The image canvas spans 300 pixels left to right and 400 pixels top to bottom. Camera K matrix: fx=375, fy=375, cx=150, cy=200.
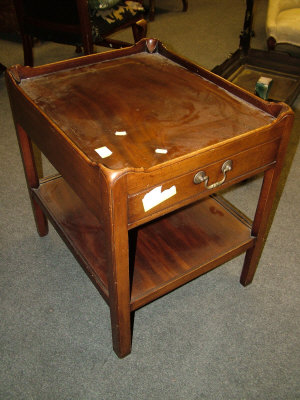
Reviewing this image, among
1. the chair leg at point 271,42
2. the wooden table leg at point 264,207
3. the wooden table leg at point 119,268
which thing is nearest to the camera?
the wooden table leg at point 119,268

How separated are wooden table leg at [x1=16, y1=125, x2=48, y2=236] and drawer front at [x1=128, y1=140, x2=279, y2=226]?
68cm

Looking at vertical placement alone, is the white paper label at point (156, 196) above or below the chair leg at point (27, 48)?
above

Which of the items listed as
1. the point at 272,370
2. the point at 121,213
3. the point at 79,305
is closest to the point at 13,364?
the point at 79,305

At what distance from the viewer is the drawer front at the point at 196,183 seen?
93 cm

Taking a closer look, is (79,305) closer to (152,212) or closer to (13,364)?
(13,364)

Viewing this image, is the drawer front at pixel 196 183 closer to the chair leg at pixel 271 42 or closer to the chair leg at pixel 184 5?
the chair leg at pixel 271 42

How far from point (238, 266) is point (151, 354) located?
55cm

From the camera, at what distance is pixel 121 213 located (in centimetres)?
89

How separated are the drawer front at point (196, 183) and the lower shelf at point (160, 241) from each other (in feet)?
0.99

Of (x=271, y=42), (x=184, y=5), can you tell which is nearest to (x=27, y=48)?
(x=271, y=42)

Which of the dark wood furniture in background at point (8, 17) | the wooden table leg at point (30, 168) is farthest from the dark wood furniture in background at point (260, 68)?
the dark wood furniture in background at point (8, 17)

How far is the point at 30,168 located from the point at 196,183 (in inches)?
29.6

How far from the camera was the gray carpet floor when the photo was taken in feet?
3.92

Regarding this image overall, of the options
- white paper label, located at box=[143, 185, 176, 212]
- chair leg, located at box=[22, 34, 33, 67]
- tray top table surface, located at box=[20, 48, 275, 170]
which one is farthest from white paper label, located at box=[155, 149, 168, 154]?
chair leg, located at box=[22, 34, 33, 67]
